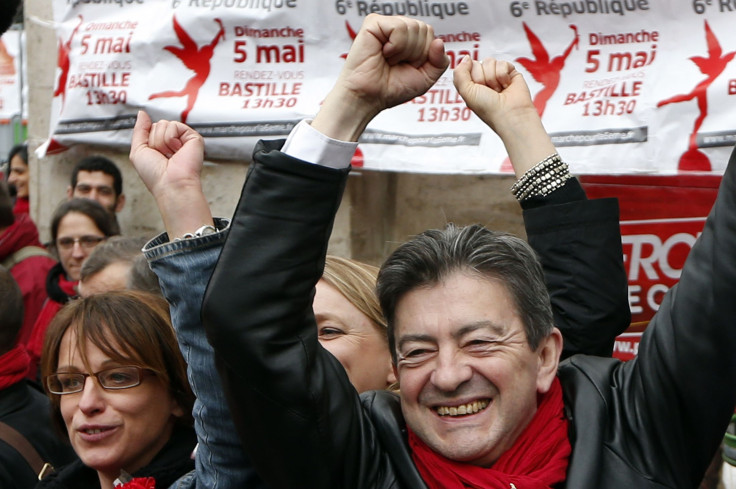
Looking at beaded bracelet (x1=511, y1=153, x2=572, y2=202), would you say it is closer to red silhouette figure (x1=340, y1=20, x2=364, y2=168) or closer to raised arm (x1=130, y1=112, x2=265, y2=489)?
raised arm (x1=130, y1=112, x2=265, y2=489)

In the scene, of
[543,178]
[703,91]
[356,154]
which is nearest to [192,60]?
[356,154]

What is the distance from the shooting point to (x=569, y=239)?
2162mm

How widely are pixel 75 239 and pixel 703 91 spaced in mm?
3063

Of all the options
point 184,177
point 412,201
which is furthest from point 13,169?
point 184,177

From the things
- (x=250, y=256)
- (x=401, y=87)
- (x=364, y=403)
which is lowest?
(x=364, y=403)

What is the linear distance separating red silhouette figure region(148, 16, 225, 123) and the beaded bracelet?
3.01 meters

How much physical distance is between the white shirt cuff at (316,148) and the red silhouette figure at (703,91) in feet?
6.87

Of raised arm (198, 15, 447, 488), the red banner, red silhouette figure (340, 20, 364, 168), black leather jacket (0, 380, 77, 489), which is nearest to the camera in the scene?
raised arm (198, 15, 447, 488)

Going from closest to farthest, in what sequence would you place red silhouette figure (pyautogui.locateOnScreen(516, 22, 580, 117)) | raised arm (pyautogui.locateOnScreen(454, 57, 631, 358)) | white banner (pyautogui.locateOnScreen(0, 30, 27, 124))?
raised arm (pyautogui.locateOnScreen(454, 57, 631, 358)) → red silhouette figure (pyautogui.locateOnScreen(516, 22, 580, 117)) → white banner (pyautogui.locateOnScreen(0, 30, 27, 124))

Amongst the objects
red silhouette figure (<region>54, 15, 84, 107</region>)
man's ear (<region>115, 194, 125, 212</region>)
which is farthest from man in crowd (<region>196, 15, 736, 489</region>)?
man's ear (<region>115, 194, 125, 212</region>)

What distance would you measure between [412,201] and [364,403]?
3184mm

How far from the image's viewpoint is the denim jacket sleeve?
5.94 feet

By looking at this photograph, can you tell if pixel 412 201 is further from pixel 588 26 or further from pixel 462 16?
pixel 588 26

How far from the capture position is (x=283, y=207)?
5.48 feet
